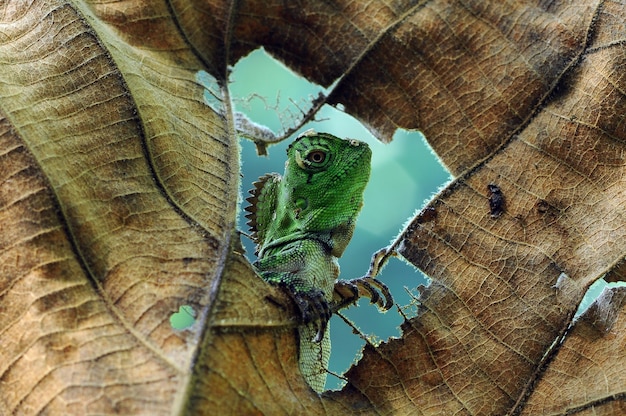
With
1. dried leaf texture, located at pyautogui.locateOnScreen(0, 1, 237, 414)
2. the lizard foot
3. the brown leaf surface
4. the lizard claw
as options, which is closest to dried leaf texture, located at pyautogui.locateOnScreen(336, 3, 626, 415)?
the brown leaf surface

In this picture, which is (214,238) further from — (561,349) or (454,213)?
(561,349)

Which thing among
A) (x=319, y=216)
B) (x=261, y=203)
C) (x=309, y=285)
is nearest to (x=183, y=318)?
(x=309, y=285)

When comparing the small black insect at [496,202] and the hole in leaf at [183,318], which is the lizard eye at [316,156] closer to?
the small black insect at [496,202]

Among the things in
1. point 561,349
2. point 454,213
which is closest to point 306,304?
point 454,213

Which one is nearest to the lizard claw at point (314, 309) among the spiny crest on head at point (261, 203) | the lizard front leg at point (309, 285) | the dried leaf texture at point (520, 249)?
the lizard front leg at point (309, 285)

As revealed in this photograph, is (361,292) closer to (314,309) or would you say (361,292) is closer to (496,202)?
(314,309)

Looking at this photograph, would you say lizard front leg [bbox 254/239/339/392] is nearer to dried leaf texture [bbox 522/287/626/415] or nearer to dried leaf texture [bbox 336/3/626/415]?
dried leaf texture [bbox 336/3/626/415]
